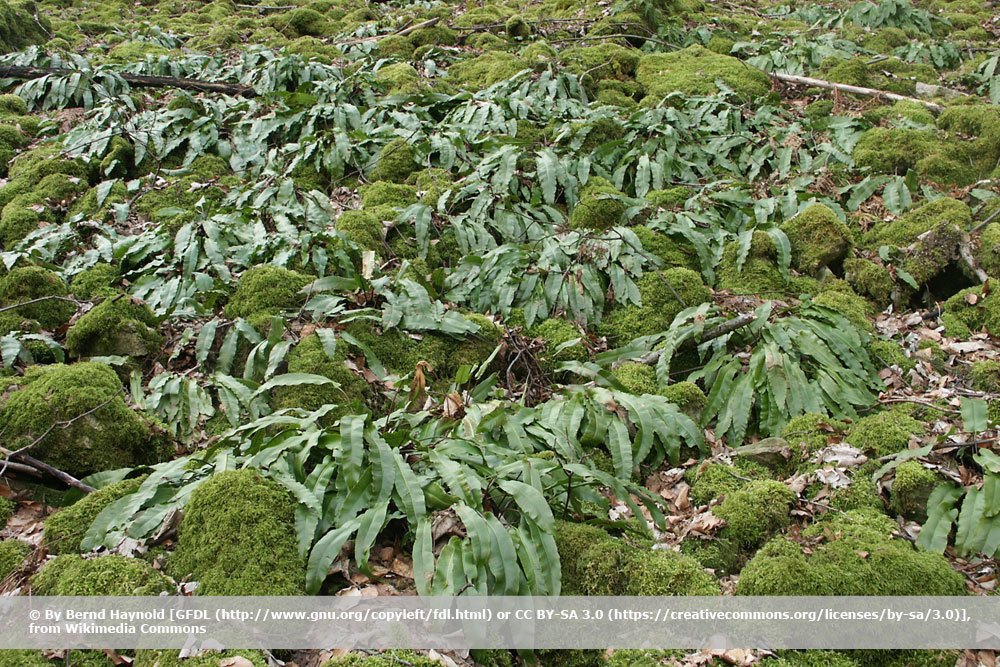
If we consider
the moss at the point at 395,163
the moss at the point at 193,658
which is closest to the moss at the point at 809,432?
the moss at the point at 193,658

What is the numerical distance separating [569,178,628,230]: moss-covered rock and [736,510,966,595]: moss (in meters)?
3.40

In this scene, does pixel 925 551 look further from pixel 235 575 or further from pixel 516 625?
pixel 235 575

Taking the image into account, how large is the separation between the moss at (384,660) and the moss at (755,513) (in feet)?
5.20

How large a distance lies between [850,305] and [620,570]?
2.94 metres

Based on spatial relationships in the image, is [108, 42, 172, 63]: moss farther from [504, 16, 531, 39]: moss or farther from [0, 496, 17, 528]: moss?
[0, 496, 17, 528]: moss

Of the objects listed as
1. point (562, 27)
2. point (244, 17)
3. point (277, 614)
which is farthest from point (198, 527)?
point (244, 17)

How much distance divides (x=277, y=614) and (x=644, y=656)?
1410 millimetres

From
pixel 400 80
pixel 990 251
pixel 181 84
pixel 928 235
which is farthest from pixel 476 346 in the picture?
pixel 181 84

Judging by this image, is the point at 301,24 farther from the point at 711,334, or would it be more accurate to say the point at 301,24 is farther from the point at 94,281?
the point at 711,334

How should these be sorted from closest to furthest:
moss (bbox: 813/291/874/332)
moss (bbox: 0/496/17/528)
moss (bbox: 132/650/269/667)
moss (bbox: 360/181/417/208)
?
moss (bbox: 132/650/269/667), moss (bbox: 0/496/17/528), moss (bbox: 813/291/874/332), moss (bbox: 360/181/417/208)

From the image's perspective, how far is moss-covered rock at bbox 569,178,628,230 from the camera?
19.4ft

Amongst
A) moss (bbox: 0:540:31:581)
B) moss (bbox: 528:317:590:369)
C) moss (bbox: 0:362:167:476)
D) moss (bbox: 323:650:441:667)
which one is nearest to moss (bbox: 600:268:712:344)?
moss (bbox: 528:317:590:369)

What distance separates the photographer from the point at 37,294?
4.86 meters

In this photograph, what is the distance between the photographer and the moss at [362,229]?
5453 mm
